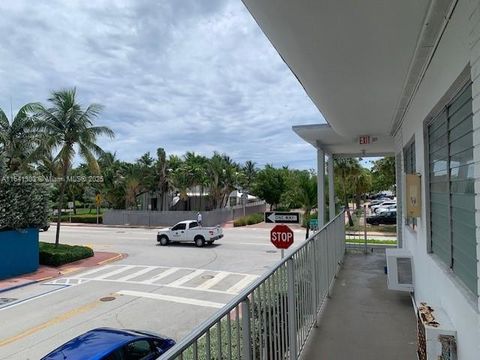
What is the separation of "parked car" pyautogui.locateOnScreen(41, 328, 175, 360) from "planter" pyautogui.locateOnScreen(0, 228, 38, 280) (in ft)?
39.8

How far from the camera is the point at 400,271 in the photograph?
6.67m

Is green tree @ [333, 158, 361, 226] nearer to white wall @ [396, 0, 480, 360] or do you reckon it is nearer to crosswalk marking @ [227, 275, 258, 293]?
crosswalk marking @ [227, 275, 258, 293]

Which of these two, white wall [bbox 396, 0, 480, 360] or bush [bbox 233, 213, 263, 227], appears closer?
white wall [bbox 396, 0, 480, 360]

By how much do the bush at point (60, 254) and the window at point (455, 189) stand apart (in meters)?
17.0

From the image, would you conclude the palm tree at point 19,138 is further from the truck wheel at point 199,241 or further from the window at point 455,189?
the window at point 455,189

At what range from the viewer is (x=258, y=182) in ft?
152

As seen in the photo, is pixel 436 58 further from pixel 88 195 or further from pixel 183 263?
pixel 88 195

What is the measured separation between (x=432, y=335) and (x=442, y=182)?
61.0 inches

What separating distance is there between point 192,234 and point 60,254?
7887 millimetres

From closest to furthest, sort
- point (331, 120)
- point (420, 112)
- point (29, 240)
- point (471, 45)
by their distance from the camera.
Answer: point (471, 45) < point (420, 112) < point (331, 120) < point (29, 240)

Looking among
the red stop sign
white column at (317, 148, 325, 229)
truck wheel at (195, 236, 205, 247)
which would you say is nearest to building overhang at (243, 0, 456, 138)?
the red stop sign

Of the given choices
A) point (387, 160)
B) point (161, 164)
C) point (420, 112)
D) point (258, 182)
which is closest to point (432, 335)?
point (420, 112)

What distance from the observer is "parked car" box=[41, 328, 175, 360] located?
533 cm

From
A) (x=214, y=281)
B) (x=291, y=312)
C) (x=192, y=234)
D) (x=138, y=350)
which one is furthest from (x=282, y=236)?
(x=192, y=234)
